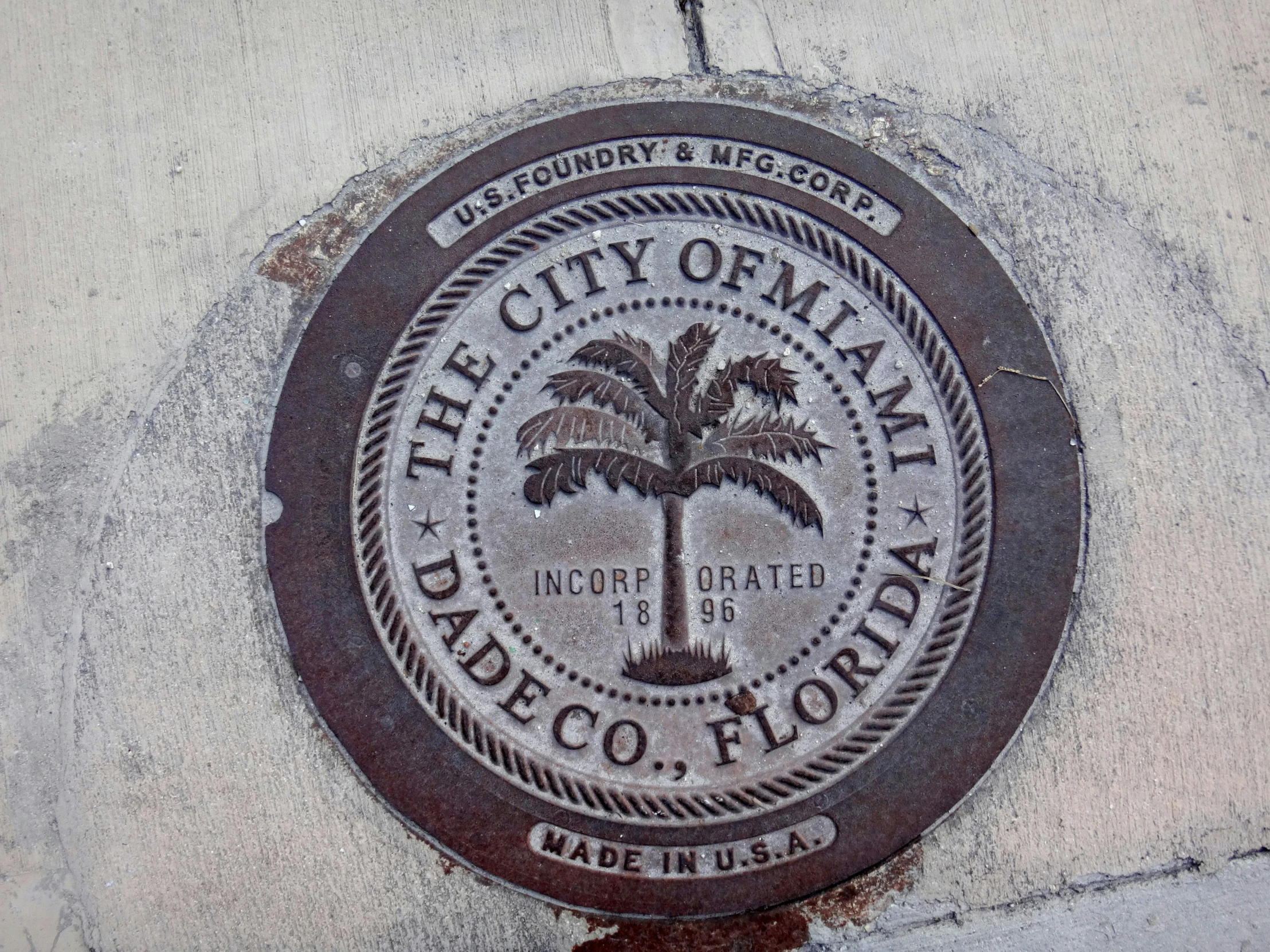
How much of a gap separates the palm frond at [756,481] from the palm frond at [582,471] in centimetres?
5

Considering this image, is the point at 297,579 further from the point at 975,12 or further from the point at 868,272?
the point at 975,12

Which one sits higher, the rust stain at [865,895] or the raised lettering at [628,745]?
the raised lettering at [628,745]

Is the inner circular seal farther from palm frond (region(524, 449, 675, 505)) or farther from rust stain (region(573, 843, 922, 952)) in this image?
rust stain (region(573, 843, 922, 952))

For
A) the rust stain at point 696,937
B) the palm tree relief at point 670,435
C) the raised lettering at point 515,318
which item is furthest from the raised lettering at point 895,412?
the rust stain at point 696,937

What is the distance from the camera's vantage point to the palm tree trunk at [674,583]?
7.28 feet

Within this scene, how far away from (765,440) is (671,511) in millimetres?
297

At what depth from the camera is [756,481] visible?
2266 millimetres

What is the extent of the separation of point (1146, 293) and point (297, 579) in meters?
2.34

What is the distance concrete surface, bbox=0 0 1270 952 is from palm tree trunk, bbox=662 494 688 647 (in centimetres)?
71

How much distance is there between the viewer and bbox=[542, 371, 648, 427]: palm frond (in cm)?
227

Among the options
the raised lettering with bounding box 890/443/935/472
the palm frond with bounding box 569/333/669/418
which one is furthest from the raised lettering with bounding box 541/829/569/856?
the raised lettering with bounding box 890/443/935/472

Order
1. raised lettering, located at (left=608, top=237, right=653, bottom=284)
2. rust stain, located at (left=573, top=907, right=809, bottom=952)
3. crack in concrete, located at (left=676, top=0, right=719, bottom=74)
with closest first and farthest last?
rust stain, located at (left=573, top=907, right=809, bottom=952)
raised lettering, located at (left=608, top=237, right=653, bottom=284)
crack in concrete, located at (left=676, top=0, right=719, bottom=74)

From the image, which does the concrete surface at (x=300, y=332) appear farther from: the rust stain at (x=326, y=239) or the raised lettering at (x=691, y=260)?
the raised lettering at (x=691, y=260)

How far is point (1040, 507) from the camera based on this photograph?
7.51 ft
